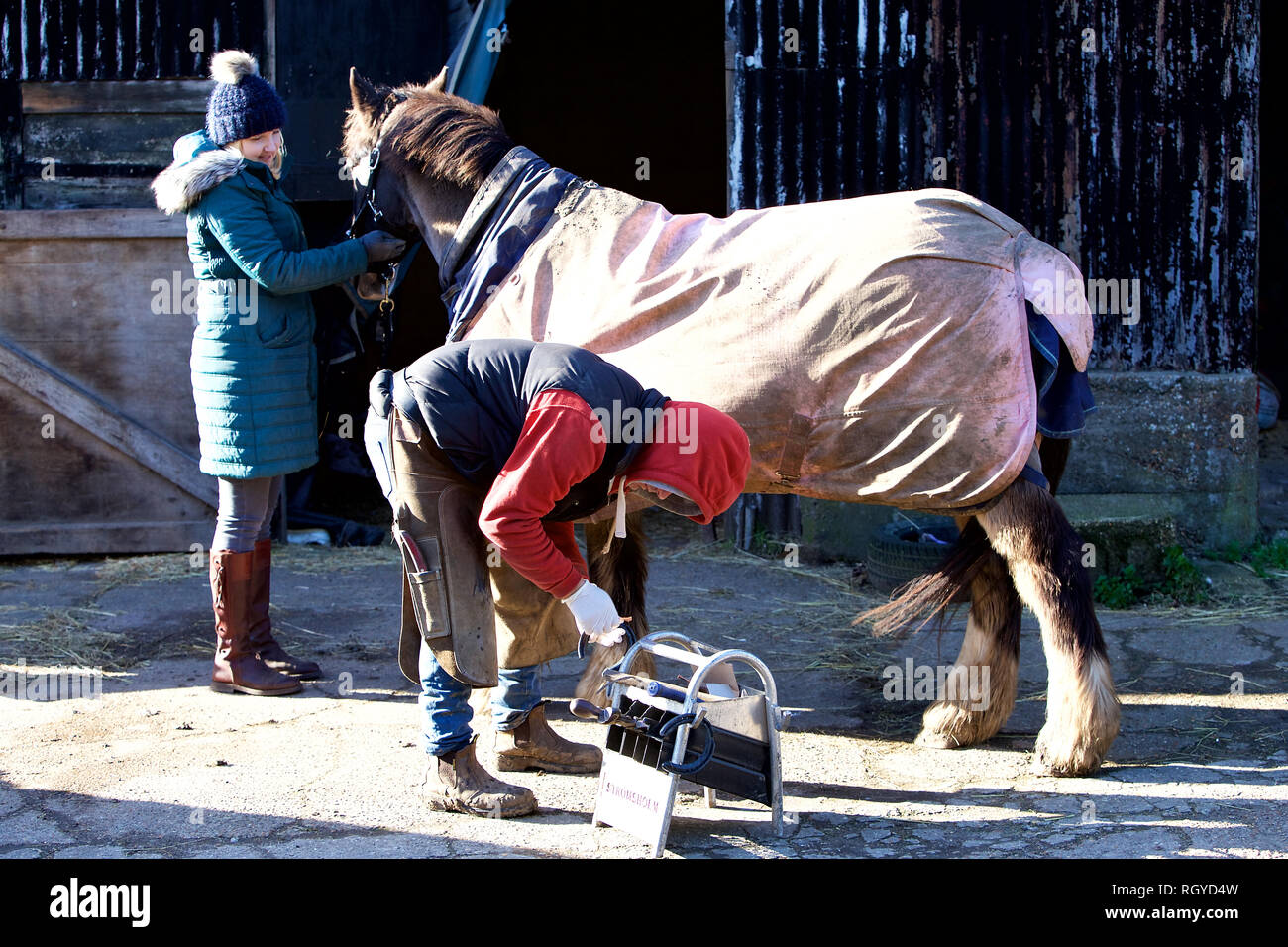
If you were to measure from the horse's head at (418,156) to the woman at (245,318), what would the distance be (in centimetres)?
15

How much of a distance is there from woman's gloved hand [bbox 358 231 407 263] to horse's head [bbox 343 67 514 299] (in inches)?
1.2

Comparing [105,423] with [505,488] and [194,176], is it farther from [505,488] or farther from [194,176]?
[505,488]

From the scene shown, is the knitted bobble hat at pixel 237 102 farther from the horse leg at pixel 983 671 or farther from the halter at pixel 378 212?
the horse leg at pixel 983 671

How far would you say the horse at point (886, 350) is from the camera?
11.0 ft

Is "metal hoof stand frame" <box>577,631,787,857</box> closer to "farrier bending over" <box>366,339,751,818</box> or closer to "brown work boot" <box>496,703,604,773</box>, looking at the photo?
"farrier bending over" <box>366,339,751,818</box>

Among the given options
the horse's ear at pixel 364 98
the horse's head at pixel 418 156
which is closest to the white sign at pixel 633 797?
the horse's head at pixel 418 156

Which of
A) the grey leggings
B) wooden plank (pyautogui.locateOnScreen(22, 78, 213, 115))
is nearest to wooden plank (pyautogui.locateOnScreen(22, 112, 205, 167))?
wooden plank (pyautogui.locateOnScreen(22, 78, 213, 115))

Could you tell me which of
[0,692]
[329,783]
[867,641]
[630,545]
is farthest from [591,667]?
[0,692]

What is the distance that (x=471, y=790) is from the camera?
3.12 m

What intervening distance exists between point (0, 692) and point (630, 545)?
84.9 inches

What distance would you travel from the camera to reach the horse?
3340 mm

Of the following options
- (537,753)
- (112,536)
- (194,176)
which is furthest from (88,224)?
(537,753)

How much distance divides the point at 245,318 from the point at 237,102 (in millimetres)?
691

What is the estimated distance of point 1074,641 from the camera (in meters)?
3.39
